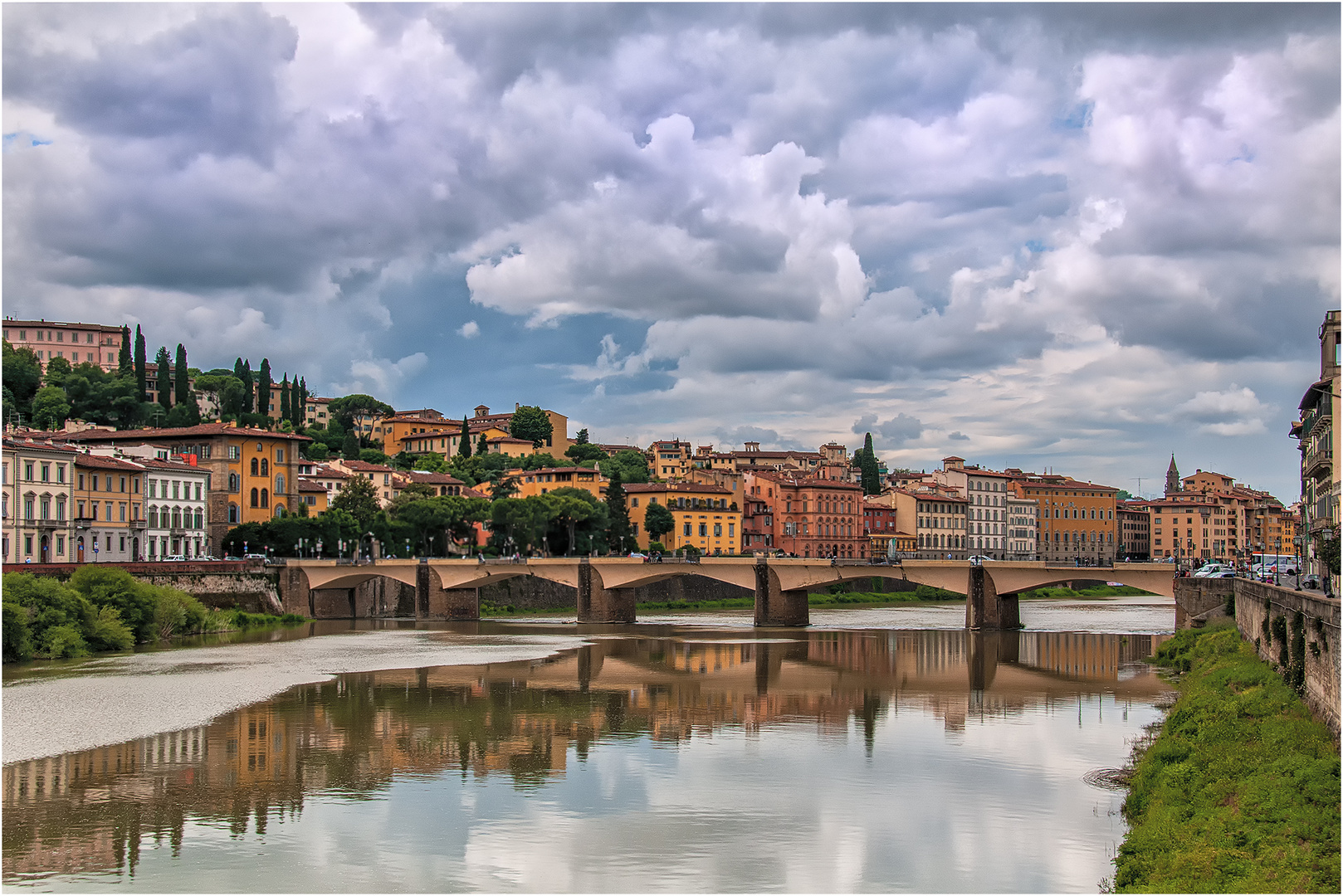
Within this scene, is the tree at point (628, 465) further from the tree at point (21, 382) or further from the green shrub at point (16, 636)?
the green shrub at point (16, 636)

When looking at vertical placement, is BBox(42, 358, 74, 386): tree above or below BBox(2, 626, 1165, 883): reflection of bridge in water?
above

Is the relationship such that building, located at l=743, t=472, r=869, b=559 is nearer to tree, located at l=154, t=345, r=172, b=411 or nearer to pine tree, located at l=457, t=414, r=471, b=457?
pine tree, located at l=457, t=414, r=471, b=457

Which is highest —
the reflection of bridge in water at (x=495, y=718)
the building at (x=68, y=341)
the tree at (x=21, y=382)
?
the building at (x=68, y=341)

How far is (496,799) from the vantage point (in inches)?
843

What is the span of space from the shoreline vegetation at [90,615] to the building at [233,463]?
19.1 m

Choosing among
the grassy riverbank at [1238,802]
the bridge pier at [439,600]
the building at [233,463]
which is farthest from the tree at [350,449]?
the grassy riverbank at [1238,802]

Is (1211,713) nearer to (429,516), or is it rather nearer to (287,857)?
(287,857)

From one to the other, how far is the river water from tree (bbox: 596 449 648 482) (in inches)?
3362

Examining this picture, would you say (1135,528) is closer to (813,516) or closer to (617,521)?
(813,516)

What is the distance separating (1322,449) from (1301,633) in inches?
938

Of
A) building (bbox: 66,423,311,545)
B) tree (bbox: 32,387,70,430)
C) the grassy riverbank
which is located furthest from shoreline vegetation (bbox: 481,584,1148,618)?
the grassy riverbank

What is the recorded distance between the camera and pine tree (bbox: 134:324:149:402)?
11214cm

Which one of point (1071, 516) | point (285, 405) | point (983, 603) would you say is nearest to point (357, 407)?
point (285, 405)

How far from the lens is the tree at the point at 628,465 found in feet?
427
